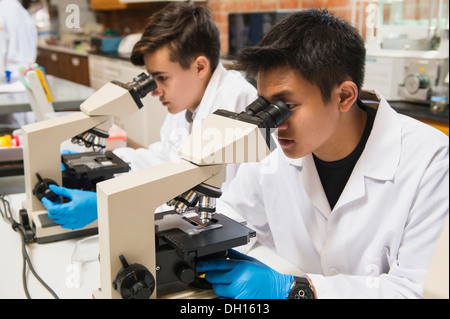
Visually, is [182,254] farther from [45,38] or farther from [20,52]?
[45,38]

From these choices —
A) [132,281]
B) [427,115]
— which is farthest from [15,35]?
[132,281]

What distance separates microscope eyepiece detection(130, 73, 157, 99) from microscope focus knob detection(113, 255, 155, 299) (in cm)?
76

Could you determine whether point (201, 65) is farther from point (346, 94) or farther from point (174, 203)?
point (174, 203)

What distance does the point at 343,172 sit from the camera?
4.15 feet

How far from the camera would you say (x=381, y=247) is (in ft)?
3.69

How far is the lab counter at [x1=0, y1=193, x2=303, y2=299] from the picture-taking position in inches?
41.8

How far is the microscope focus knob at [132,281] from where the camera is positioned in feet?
2.93

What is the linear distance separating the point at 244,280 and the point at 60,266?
528 millimetres

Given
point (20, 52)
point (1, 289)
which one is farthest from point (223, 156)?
point (20, 52)

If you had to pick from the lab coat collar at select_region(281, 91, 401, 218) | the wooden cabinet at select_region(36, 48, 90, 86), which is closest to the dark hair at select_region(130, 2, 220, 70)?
the lab coat collar at select_region(281, 91, 401, 218)

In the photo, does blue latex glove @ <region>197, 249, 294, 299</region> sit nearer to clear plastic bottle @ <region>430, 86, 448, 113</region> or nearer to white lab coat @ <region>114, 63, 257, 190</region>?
white lab coat @ <region>114, 63, 257, 190</region>

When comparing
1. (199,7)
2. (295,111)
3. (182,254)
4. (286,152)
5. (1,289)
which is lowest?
(1,289)

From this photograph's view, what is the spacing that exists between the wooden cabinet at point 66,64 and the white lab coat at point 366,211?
198 inches

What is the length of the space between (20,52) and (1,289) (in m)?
3.69
